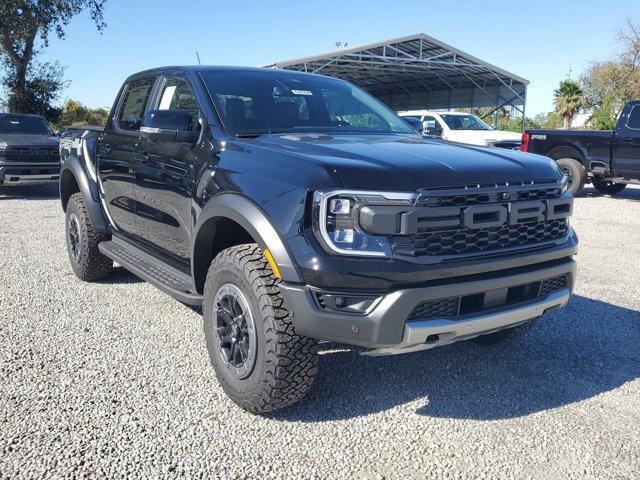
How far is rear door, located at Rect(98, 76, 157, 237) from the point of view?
4.41m

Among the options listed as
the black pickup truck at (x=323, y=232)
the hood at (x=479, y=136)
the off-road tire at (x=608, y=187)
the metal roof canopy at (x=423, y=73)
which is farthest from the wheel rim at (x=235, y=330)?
the metal roof canopy at (x=423, y=73)

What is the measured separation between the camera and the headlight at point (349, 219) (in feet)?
8.32

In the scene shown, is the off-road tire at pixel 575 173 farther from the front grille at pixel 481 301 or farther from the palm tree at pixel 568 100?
the palm tree at pixel 568 100

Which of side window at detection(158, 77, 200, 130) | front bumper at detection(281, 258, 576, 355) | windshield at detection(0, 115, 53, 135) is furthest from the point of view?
windshield at detection(0, 115, 53, 135)

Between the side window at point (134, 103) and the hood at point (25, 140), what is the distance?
8028 millimetres

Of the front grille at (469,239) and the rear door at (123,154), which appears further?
the rear door at (123,154)

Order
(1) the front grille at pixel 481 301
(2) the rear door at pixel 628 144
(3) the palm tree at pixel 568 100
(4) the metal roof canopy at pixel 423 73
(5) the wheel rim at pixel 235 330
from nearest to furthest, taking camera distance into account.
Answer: (1) the front grille at pixel 481 301 < (5) the wheel rim at pixel 235 330 < (2) the rear door at pixel 628 144 < (4) the metal roof canopy at pixel 423 73 < (3) the palm tree at pixel 568 100

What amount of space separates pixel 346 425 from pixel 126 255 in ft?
7.76

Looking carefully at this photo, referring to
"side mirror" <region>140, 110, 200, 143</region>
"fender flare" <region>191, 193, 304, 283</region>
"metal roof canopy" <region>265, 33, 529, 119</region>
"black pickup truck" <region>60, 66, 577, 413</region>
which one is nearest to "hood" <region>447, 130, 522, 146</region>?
"metal roof canopy" <region>265, 33, 529, 119</region>

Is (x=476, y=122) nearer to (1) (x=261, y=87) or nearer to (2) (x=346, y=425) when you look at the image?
(1) (x=261, y=87)

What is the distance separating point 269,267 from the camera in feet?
9.17

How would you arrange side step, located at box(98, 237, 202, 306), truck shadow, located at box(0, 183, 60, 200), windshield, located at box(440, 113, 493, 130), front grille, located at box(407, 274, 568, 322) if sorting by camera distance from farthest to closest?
windshield, located at box(440, 113, 493, 130) < truck shadow, located at box(0, 183, 60, 200) < side step, located at box(98, 237, 202, 306) < front grille, located at box(407, 274, 568, 322)

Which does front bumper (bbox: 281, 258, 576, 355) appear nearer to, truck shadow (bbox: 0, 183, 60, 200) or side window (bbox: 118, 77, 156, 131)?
side window (bbox: 118, 77, 156, 131)

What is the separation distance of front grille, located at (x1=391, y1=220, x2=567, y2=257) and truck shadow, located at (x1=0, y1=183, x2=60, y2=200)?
38.8 ft
